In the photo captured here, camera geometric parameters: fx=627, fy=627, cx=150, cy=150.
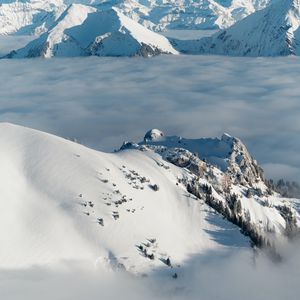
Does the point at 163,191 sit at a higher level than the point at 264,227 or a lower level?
higher

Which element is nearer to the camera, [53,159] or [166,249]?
[166,249]

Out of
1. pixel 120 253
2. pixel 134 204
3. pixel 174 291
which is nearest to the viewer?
pixel 174 291

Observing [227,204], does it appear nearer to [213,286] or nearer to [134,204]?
[134,204]

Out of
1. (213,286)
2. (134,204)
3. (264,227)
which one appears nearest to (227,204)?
(264,227)


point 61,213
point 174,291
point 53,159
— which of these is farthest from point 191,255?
point 53,159

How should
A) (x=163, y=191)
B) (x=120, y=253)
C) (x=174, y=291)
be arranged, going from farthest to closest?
(x=163, y=191) → (x=120, y=253) → (x=174, y=291)

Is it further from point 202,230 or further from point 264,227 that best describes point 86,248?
point 264,227
